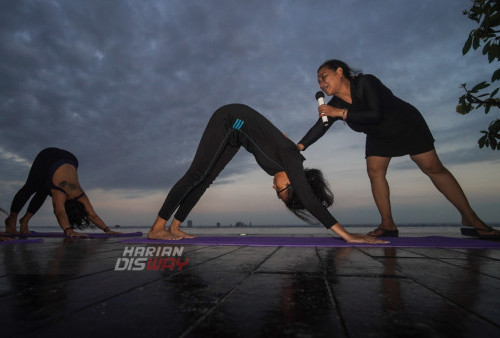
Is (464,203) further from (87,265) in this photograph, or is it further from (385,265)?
(87,265)

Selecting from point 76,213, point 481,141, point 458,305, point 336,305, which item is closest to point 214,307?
point 336,305

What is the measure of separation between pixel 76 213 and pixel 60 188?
598mm

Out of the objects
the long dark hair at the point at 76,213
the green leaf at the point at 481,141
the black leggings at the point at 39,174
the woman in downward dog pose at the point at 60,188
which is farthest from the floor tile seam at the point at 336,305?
the black leggings at the point at 39,174

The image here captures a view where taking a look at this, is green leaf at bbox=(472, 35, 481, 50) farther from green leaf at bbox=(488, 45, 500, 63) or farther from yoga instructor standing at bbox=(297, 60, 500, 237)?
yoga instructor standing at bbox=(297, 60, 500, 237)

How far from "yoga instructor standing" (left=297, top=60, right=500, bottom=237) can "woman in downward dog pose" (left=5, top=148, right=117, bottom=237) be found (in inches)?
161

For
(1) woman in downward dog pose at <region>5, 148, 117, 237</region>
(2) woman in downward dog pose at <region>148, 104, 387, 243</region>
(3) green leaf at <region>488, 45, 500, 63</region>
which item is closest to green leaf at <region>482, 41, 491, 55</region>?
(3) green leaf at <region>488, 45, 500, 63</region>

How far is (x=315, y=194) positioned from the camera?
10.3 ft

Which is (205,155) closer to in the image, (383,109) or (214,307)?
(383,109)

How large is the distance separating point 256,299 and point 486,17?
7.78 ft

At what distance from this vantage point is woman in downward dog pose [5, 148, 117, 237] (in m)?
4.71

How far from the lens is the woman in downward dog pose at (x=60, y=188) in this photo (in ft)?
15.5

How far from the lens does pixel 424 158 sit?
3238 mm

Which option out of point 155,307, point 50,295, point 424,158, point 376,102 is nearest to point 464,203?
point 424,158

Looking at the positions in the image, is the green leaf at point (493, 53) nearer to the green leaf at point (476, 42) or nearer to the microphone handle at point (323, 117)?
the green leaf at point (476, 42)
